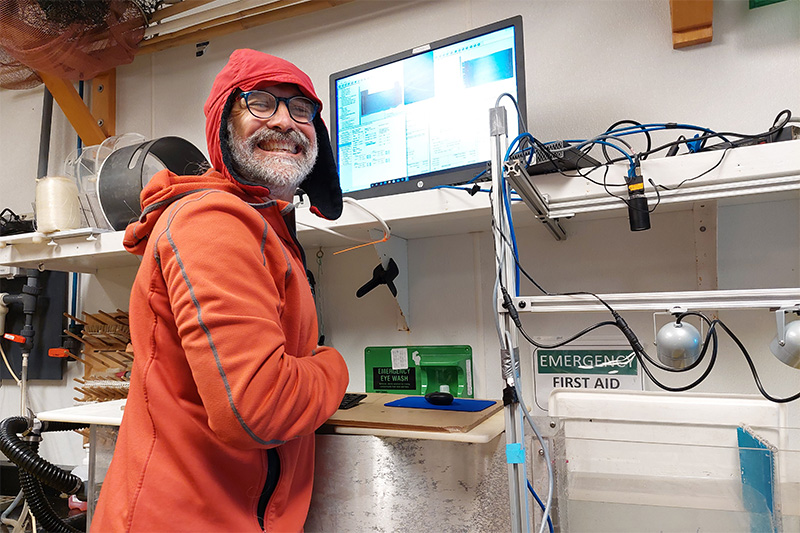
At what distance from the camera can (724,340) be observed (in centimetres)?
133

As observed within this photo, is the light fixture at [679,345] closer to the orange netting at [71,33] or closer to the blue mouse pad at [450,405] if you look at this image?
the blue mouse pad at [450,405]

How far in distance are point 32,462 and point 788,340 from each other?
69.1 inches

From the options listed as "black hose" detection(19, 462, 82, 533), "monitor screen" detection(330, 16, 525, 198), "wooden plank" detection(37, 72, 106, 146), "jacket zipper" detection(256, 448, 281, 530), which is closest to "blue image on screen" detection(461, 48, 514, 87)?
"monitor screen" detection(330, 16, 525, 198)

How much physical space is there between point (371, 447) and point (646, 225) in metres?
0.67

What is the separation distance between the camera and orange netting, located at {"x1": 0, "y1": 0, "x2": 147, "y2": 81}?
1618mm

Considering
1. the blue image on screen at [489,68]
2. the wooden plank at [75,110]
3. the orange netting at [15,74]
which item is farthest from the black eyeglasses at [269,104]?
the wooden plank at [75,110]

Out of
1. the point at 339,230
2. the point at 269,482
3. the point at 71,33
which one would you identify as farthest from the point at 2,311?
the point at 269,482

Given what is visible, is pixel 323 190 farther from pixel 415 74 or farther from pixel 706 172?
pixel 706 172

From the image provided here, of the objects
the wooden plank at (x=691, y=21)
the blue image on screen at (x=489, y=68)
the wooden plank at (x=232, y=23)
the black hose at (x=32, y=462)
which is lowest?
Answer: the black hose at (x=32, y=462)

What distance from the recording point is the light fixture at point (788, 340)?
753 mm

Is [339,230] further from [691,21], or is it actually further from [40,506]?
[40,506]

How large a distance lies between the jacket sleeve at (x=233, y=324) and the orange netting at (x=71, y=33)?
4.10ft

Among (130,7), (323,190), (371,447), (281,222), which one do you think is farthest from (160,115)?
(371,447)

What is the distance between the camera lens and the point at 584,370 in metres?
1.44
